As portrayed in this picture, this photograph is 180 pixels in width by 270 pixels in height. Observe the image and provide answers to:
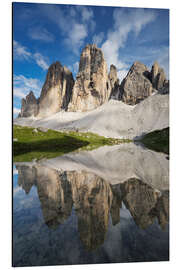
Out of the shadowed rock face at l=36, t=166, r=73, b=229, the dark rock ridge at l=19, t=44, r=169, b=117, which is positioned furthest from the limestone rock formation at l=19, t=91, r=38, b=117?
the shadowed rock face at l=36, t=166, r=73, b=229

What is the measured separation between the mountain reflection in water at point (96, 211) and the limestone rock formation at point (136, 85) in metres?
104

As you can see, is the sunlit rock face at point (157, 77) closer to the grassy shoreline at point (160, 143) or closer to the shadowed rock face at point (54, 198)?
the grassy shoreline at point (160, 143)

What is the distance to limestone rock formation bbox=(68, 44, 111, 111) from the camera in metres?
107

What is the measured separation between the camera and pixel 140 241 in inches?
95.9

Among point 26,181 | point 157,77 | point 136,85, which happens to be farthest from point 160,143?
point 136,85

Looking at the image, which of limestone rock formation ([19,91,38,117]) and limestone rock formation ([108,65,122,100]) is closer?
limestone rock formation ([108,65,122,100])

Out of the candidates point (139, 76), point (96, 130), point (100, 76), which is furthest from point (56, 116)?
point (139, 76)

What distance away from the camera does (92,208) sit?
3.09m

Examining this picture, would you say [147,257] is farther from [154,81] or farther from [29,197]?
[154,81]

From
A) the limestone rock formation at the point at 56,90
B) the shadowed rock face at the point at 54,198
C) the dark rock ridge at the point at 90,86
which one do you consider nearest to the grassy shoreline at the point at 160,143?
the shadowed rock face at the point at 54,198

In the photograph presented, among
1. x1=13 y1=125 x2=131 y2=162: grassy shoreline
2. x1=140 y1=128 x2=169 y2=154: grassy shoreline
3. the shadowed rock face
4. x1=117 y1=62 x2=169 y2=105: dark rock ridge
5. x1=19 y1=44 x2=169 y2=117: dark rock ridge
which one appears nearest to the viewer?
the shadowed rock face

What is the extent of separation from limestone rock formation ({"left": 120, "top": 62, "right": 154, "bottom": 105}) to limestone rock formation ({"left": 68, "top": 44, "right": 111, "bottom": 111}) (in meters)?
15.9

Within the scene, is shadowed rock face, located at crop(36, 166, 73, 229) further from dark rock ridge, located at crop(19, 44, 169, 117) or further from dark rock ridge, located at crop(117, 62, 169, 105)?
dark rock ridge, located at crop(19, 44, 169, 117)

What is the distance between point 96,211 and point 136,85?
4274 inches
